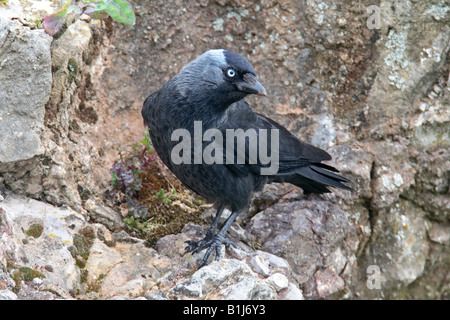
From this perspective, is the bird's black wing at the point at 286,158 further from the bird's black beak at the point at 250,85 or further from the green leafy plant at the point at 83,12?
the green leafy plant at the point at 83,12

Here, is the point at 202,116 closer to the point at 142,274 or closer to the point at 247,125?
the point at 247,125

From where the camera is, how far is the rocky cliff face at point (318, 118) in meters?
4.20

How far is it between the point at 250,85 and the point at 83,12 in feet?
4.47

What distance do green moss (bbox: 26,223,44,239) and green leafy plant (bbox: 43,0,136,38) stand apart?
1389 millimetres

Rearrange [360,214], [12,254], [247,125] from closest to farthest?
[12,254]
[247,125]
[360,214]

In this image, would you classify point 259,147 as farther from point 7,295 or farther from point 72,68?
point 7,295

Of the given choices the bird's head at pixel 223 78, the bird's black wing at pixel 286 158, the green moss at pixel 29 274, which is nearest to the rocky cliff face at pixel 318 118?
the bird's black wing at pixel 286 158

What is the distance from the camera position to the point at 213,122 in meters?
3.92

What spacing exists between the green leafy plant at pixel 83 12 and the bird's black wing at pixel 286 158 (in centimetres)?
112

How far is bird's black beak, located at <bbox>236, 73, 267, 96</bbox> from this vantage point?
374 centimetres

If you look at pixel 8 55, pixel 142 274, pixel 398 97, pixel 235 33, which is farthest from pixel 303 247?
pixel 8 55

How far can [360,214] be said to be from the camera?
484 cm

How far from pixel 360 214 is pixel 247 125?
59.9 inches

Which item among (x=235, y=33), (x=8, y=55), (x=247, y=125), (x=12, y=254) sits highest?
(x=235, y=33)
